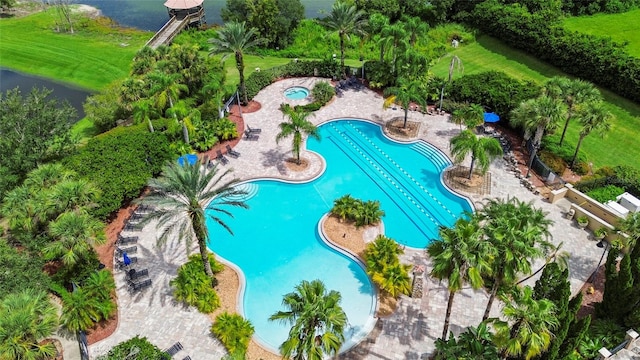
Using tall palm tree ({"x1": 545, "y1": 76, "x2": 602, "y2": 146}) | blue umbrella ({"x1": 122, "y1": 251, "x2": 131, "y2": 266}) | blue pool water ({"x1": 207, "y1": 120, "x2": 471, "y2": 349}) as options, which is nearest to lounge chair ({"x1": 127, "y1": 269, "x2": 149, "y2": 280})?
blue umbrella ({"x1": 122, "y1": 251, "x2": 131, "y2": 266})

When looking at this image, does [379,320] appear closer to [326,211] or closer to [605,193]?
[326,211]

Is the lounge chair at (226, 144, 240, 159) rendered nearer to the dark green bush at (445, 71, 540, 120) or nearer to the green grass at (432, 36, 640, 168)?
the dark green bush at (445, 71, 540, 120)

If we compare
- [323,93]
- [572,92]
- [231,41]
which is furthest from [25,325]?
[572,92]

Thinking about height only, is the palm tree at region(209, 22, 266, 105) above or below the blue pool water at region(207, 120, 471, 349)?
above

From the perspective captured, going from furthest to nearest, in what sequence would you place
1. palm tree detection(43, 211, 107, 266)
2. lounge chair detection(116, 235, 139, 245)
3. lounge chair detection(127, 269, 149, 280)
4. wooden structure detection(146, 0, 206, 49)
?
wooden structure detection(146, 0, 206, 49) < lounge chair detection(116, 235, 139, 245) < lounge chair detection(127, 269, 149, 280) < palm tree detection(43, 211, 107, 266)

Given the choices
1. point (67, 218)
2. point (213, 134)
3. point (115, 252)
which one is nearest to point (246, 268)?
point (115, 252)

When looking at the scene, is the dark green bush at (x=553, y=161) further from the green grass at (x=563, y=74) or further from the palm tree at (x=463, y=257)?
the palm tree at (x=463, y=257)
